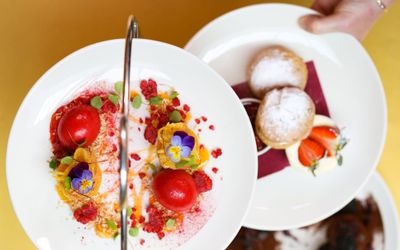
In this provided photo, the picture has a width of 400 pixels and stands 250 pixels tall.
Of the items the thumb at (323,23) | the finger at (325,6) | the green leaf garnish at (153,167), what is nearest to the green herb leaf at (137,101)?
the green leaf garnish at (153,167)

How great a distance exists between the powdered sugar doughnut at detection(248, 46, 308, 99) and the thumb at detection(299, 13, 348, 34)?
0.25ft

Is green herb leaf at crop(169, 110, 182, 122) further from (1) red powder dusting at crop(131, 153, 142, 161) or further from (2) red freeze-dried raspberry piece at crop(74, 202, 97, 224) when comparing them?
(2) red freeze-dried raspberry piece at crop(74, 202, 97, 224)

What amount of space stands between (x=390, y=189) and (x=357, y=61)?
1.31ft

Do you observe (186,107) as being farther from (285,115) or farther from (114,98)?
(285,115)

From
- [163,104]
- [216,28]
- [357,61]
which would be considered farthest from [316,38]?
[163,104]

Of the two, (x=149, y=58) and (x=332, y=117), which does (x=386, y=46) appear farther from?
(x=149, y=58)

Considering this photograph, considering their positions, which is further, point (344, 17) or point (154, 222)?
point (344, 17)

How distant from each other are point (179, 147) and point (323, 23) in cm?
46

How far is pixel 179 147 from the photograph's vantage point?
822 millimetres

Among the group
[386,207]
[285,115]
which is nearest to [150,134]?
[285,115]

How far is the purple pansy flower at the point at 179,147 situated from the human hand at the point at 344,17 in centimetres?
42

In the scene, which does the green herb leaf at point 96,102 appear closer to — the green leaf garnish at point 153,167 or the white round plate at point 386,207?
the green leaf garnish at point 153,167

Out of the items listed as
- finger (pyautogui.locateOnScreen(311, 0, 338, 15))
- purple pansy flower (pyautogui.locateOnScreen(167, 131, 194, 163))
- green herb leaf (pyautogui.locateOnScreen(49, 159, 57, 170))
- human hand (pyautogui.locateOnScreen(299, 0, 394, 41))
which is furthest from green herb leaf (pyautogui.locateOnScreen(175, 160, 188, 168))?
finger (pyautogui.locateOnScreen(311, 0, 338, 15))

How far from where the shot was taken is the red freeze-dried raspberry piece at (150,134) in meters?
0.87
